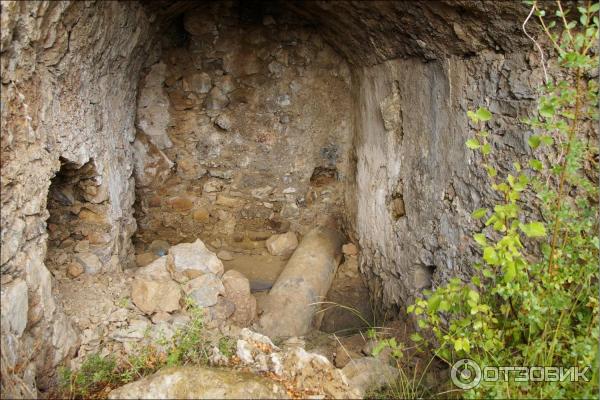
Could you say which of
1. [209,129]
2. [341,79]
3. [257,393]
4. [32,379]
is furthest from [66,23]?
[341,79]

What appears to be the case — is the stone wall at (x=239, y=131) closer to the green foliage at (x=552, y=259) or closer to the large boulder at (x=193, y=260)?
the large boulder at (x=193, y=260)

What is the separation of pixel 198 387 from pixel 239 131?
2772 millimetres

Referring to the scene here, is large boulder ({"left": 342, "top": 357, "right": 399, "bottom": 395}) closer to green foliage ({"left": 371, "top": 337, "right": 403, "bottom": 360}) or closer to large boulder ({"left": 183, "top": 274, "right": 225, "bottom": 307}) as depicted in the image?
green foliage ({"left": 371, "top": 337, "right": 403, "bottom": 360})

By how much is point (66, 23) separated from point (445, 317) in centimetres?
245

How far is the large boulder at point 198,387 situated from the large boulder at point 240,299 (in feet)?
4.03

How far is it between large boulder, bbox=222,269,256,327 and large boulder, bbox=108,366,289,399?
48.3 inches

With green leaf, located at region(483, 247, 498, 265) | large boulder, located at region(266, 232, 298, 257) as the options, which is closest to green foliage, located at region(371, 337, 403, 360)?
green leaf, located at region(483, 247, 498, 265)

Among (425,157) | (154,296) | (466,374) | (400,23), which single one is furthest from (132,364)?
(400,23)

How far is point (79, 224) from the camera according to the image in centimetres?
300

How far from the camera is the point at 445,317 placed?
268 cm

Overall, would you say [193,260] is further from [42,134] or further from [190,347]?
[42,134]

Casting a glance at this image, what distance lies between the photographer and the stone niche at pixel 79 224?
2848 millimetres

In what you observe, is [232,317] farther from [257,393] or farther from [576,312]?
[576,312]

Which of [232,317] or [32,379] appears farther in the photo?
[232,317]
